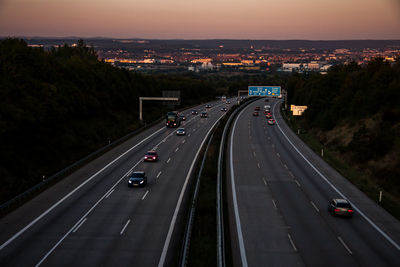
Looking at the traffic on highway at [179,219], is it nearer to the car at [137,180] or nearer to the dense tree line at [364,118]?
the car at [137,180]

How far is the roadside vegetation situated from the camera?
3819 cm

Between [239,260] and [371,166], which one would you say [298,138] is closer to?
[371,166]

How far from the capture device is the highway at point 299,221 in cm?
2003

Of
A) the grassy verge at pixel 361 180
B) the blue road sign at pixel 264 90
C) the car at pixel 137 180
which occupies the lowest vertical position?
the grassy verge at pixel 361 180

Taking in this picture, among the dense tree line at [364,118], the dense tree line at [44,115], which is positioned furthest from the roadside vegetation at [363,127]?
the dense tree line at [44,115]

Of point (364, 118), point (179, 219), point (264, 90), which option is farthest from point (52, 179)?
point (264, 90)

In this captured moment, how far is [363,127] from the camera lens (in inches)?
1880

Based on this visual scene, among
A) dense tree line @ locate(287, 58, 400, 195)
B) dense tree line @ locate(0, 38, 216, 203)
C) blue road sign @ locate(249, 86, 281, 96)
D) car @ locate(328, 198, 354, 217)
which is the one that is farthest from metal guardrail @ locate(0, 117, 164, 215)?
blue road sign @ locate(249, 86, 281, 96)

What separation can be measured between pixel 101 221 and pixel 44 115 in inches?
1033

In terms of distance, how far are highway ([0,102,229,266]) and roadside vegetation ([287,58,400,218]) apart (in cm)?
1623

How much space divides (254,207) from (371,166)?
20584mm

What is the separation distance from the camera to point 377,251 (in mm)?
20906

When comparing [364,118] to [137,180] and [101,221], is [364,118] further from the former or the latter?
[101,221]

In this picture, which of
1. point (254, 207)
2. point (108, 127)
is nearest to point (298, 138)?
point (108, 127)
